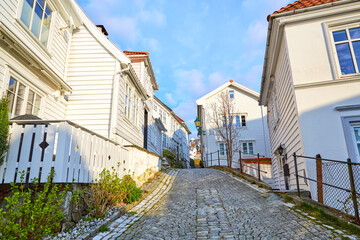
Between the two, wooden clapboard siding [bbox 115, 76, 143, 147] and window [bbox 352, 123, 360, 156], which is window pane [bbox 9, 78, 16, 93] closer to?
wooden clapboard siding [bbox 115, 76, 143, 147]

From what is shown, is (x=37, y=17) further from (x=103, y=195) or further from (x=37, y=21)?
(x=103, y=195)

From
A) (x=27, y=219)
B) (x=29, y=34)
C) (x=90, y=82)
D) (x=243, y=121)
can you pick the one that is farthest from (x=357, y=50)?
(x=243, y=121)

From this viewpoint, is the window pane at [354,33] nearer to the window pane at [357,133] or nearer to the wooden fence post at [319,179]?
the window pane at [357,133]

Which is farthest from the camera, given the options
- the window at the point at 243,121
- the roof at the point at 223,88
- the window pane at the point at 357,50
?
the roof at the point at 223,88

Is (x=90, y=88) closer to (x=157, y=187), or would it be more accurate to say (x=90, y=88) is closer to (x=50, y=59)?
(x=50, y=59)

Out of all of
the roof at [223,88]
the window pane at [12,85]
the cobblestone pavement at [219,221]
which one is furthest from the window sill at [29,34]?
the roof at [223,88]

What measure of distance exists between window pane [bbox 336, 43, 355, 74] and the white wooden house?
23.9 feet

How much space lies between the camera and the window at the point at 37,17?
6.93 meters

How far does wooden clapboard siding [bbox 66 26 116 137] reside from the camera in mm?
9172

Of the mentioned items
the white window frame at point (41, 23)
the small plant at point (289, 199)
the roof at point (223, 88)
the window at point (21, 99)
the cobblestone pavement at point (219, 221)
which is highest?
the roof at point (223, 88)

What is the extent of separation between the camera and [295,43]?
737 cm

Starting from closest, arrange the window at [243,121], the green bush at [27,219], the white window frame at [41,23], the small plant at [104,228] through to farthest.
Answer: the green bush at [27,219]
the small plant at [104,228]
the white window frame at [41,23]
the window at [243,121]

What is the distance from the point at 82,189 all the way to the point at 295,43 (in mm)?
7428

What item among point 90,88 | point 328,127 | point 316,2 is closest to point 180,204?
point 328,127
